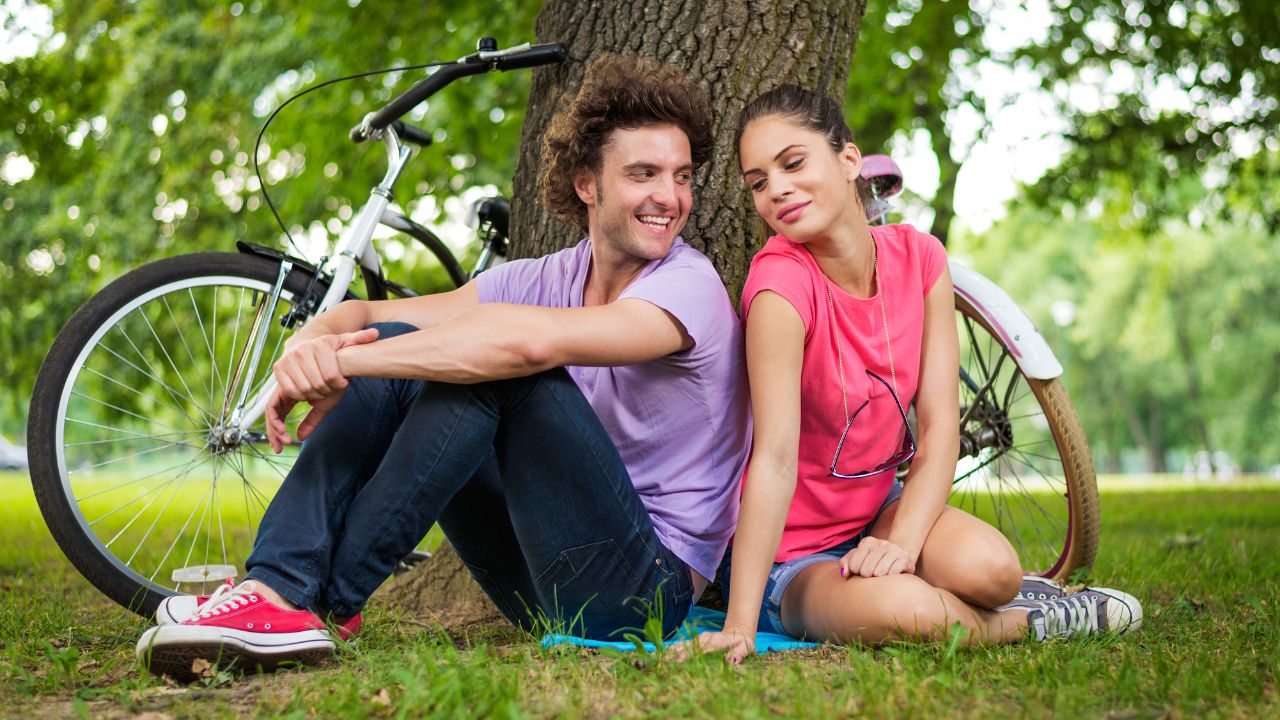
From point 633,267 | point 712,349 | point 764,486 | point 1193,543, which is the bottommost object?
point 1193,543

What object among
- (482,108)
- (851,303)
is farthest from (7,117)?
(851,303)

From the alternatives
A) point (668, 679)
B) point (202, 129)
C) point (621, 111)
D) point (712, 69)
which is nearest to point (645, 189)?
point (621, 111)

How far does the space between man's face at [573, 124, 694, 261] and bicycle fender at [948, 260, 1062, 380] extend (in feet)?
3.61

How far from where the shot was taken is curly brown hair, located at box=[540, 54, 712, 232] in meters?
2.54

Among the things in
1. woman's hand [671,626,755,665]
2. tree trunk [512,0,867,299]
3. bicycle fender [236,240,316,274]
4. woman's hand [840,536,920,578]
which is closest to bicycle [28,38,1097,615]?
bicycle fender [236,240,316,274]

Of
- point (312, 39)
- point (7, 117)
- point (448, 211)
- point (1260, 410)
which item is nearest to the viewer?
point (7, 117)

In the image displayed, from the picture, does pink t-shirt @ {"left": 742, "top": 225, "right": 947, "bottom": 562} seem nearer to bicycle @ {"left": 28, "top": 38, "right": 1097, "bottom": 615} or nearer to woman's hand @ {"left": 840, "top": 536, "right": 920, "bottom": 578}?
woman's hand @ {"left": 840, "top": 536, "right": 920, "bottom": 578}

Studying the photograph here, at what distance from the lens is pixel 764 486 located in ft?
7.60

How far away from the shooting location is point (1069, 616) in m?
2.54

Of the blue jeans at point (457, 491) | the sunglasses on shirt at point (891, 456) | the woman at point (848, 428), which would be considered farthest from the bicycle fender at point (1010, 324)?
the blue jeans at point (457, 491)

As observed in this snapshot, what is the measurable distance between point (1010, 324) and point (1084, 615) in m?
0.97

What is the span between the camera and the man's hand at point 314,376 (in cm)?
221

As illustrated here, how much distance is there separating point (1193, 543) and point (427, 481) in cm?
407

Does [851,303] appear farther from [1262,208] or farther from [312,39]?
[1262,208]
